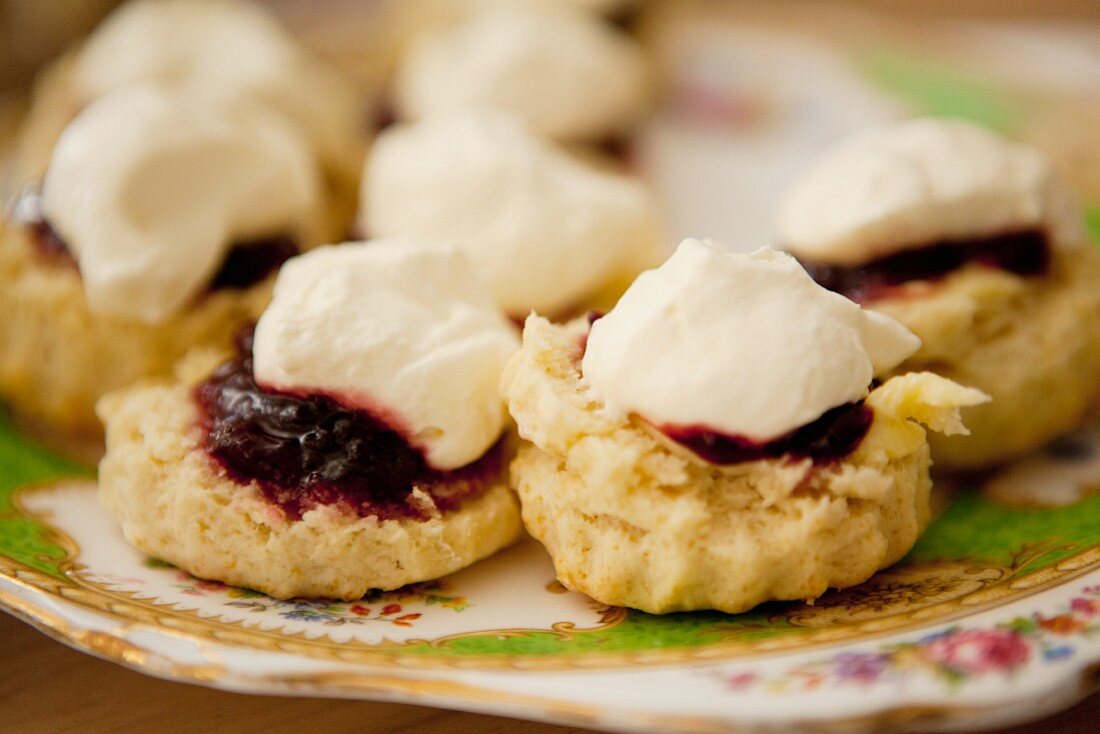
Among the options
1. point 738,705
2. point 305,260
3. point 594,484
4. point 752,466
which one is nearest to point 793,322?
point 752,466

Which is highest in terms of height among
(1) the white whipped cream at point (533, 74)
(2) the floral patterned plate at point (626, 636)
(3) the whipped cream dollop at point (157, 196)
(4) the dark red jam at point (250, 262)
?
(1) the white whipped cream at point (533, 74)

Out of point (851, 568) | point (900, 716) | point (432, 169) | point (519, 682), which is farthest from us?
point (432, 169)

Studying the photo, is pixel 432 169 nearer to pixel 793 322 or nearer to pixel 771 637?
pixel 793 322

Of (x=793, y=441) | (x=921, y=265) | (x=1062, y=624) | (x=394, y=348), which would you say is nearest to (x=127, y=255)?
(x=394, y=348)

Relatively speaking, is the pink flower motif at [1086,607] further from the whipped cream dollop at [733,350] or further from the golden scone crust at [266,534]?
the golden scone crust at [266,534]

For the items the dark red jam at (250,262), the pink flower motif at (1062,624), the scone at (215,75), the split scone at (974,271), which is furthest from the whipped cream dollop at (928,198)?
the scone at (215,75)

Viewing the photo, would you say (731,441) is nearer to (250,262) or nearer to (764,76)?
(250,262)
